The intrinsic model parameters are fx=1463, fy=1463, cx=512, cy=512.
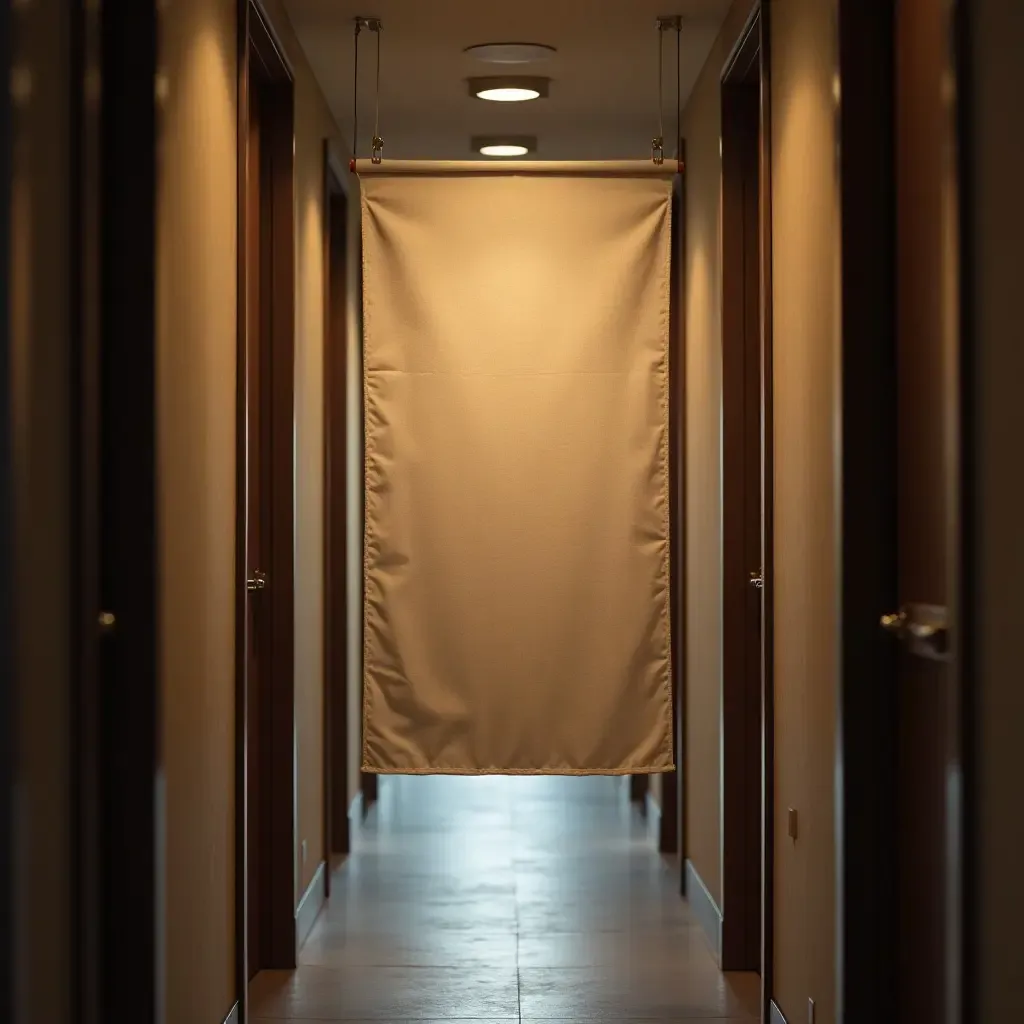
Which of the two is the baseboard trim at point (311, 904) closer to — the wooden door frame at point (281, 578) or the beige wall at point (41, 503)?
the wooden door frame at point (281, 578)

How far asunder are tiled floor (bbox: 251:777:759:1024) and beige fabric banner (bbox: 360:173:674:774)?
1.81 ft

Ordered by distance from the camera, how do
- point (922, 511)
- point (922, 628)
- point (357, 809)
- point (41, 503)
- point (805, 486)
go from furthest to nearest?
1. point (357, 809)
2. point (805, 486)
3. point (922, 511)
4. point (922, 628)
5. point (41, 503)

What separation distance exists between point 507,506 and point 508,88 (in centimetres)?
151

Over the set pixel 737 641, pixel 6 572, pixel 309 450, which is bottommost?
pixel 737 641

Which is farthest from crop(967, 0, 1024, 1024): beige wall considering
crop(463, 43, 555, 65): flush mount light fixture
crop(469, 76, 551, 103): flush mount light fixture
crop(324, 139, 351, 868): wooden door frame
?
crop(324, 139, 351, 868): wooden door frame

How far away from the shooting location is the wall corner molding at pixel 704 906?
13.7ft

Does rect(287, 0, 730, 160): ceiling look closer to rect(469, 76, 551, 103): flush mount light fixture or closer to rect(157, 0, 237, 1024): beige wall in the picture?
rect(469, 76, 551, 103): flush mount light fixture

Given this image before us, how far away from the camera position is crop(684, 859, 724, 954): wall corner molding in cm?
417

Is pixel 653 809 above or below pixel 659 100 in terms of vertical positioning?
below

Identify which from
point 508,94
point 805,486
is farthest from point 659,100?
point 805,486

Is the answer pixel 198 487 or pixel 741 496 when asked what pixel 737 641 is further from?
pixel 198 487

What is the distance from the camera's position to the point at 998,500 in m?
2.04

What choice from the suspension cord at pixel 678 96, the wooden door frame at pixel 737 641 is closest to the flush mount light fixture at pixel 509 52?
the suspension cord at pixel 678 96

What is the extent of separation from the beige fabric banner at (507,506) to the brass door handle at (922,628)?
1.56 m
